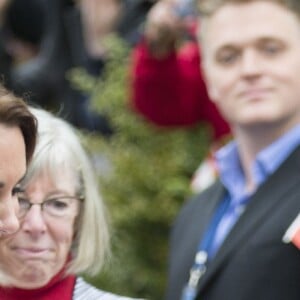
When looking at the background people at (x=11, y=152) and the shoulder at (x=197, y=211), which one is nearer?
the background people at (x=11, y=152)

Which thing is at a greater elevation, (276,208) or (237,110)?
(237,110)

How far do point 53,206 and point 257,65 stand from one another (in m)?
0.86

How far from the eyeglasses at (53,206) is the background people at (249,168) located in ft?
1.68

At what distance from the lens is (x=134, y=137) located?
5.03 m

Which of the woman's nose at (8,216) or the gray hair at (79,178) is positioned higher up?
the gray hair at (79,178)

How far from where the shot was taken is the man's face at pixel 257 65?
11.6 feet

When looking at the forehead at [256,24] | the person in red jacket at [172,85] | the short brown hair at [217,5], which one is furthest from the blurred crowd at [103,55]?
the forehead at [256,24]

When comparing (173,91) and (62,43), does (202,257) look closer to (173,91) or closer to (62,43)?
(173,91)

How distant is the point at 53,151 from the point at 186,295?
0.65 metres

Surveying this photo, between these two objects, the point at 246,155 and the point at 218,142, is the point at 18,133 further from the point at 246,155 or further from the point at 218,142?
the point at 218,142

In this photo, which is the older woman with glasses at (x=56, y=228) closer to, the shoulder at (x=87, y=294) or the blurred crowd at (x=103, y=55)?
the shoulder at (x=87, y=294)

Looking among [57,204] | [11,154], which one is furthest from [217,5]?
[11,154]

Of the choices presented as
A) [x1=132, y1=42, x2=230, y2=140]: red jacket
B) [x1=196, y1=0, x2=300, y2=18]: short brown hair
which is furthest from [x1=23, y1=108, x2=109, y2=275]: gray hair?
[x1=132, y1=42, x2=230, y2=140]: red jacket

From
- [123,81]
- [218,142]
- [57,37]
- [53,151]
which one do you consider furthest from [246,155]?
[57,37]
